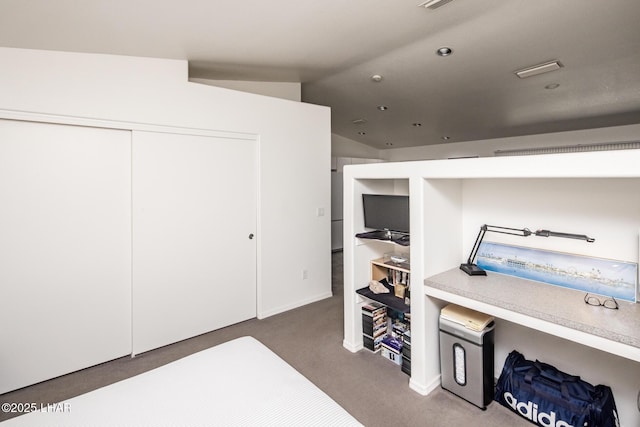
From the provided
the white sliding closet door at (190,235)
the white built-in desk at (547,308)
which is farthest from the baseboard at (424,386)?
the white sliding closet door at (190,235)

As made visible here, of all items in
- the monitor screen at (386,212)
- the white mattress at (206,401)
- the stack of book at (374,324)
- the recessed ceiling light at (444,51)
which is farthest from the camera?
the recessed ceiling light at (444,51)

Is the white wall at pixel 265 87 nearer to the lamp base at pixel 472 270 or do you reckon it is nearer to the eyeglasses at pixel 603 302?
the lamp base at pixel 472 270

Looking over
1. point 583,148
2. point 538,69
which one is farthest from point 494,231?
point 583,148

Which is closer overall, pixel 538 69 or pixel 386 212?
pixel 386 212

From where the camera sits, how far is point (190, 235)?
9.86ft

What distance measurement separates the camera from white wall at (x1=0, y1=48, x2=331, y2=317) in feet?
7.43

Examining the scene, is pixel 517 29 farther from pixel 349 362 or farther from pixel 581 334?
pixel 349 362

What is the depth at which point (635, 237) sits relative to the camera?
1.75 metres

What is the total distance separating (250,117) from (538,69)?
3199 mm

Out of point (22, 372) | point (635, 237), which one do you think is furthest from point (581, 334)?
point (22, 372)

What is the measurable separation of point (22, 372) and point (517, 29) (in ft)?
16.0

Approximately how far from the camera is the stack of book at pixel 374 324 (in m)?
2.71

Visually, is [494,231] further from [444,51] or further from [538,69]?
[538,69]

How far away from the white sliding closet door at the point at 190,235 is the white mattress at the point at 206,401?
4.95 feet
